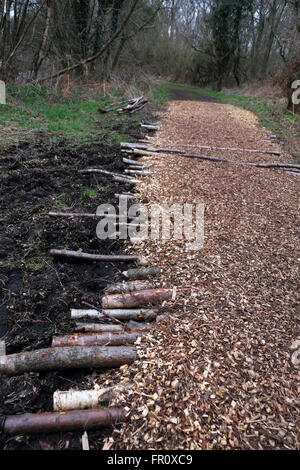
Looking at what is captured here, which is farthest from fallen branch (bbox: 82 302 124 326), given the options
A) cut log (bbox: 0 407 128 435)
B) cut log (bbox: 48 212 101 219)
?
cut log (bbox: 48 212 101 219)

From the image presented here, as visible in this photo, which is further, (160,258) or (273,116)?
(273,116)

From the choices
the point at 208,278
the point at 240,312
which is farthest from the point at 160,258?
the point at 240,312

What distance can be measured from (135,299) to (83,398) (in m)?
1.02

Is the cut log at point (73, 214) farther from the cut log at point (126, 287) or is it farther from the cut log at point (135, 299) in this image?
the cut log at point (135, 299)

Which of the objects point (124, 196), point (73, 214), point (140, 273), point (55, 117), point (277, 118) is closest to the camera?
point (140, 273)

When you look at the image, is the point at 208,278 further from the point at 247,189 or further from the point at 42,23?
the point at 42,23

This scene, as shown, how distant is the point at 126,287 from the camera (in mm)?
3062

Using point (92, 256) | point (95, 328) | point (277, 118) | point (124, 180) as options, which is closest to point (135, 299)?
point (95, 328)

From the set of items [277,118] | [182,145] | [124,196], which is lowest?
[124,196]

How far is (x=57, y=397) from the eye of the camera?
207 cm

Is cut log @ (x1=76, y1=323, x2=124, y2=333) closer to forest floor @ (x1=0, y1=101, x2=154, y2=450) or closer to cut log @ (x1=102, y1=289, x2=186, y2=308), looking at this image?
forest floor @ (x1=0, y1=101, x2=154, y2=450)

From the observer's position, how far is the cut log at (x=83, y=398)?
2.05 metres

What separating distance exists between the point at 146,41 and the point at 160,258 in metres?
18.4

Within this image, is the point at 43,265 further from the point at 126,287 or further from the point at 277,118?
the point at 277,118
